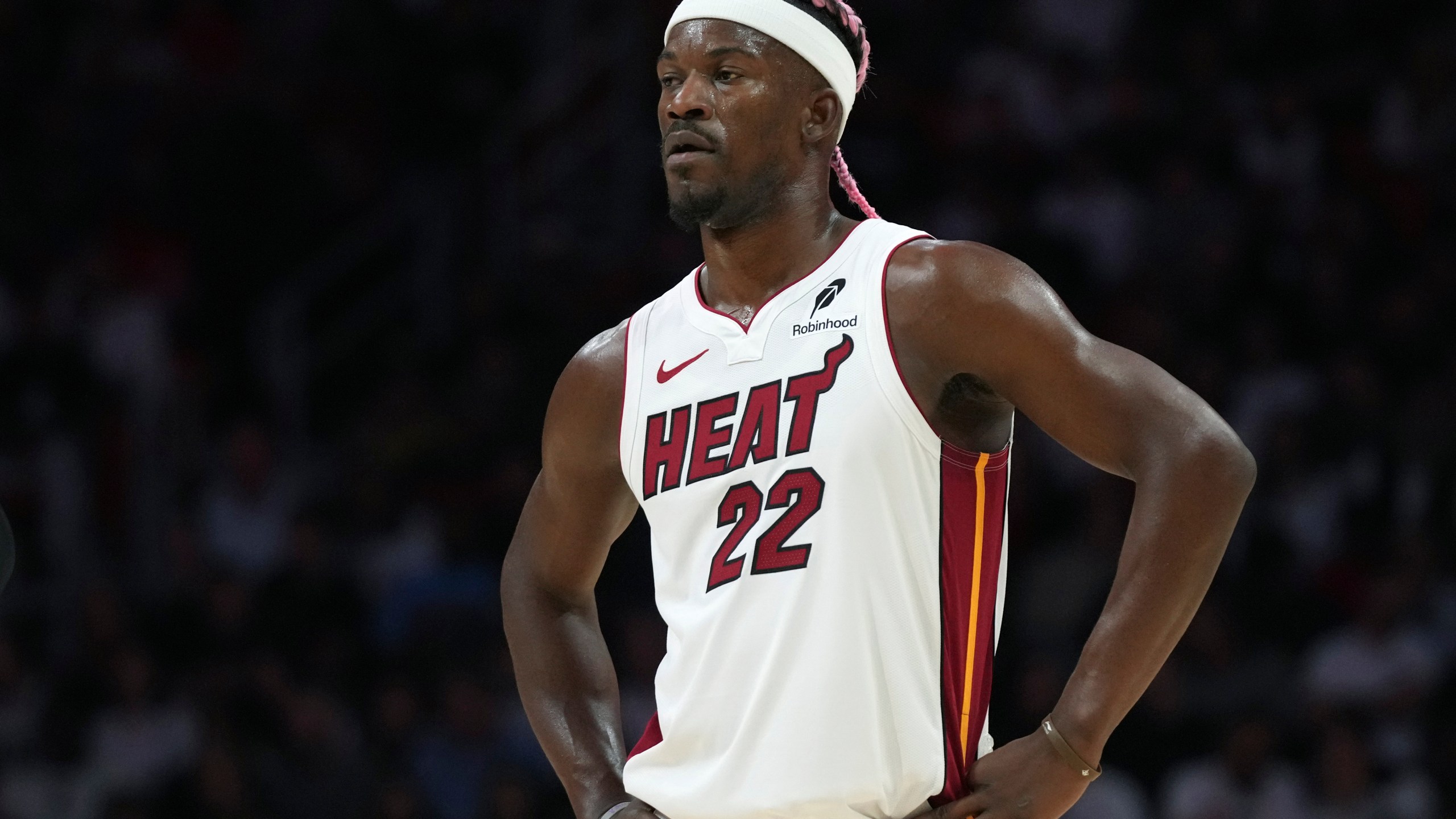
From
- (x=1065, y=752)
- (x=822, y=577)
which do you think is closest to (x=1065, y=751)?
(x=1065, y=752)

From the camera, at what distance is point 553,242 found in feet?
32.4

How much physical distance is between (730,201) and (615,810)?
1238 mm

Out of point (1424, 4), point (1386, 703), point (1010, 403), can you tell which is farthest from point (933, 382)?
point (1424, 4)

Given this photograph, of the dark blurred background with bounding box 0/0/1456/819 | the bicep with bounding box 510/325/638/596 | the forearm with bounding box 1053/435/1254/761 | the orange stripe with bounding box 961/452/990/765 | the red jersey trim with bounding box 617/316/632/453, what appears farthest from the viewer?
the dark blurred background with bounding box 0/0/1456/819

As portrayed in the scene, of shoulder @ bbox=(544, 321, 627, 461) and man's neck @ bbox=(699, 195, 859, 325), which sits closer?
man's neck @ bbox=(699, 195, 859, 325)

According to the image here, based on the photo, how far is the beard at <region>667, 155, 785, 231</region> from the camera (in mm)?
3350

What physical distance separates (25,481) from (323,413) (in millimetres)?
1546

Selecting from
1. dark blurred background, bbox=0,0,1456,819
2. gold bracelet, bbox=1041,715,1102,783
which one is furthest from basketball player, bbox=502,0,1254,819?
dark blurred background, bbox=0,0,1456,819

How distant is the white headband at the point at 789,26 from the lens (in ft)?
11.0

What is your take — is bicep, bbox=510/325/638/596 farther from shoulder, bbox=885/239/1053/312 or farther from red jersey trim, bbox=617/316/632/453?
shoulder, bbox=885/239/1053/312

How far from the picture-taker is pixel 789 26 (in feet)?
11.1

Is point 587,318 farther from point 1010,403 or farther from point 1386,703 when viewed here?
point 1010,403

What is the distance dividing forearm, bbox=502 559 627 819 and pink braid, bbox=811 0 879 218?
3.44ft

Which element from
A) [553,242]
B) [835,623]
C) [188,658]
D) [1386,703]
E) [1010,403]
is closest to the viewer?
[835,623]
